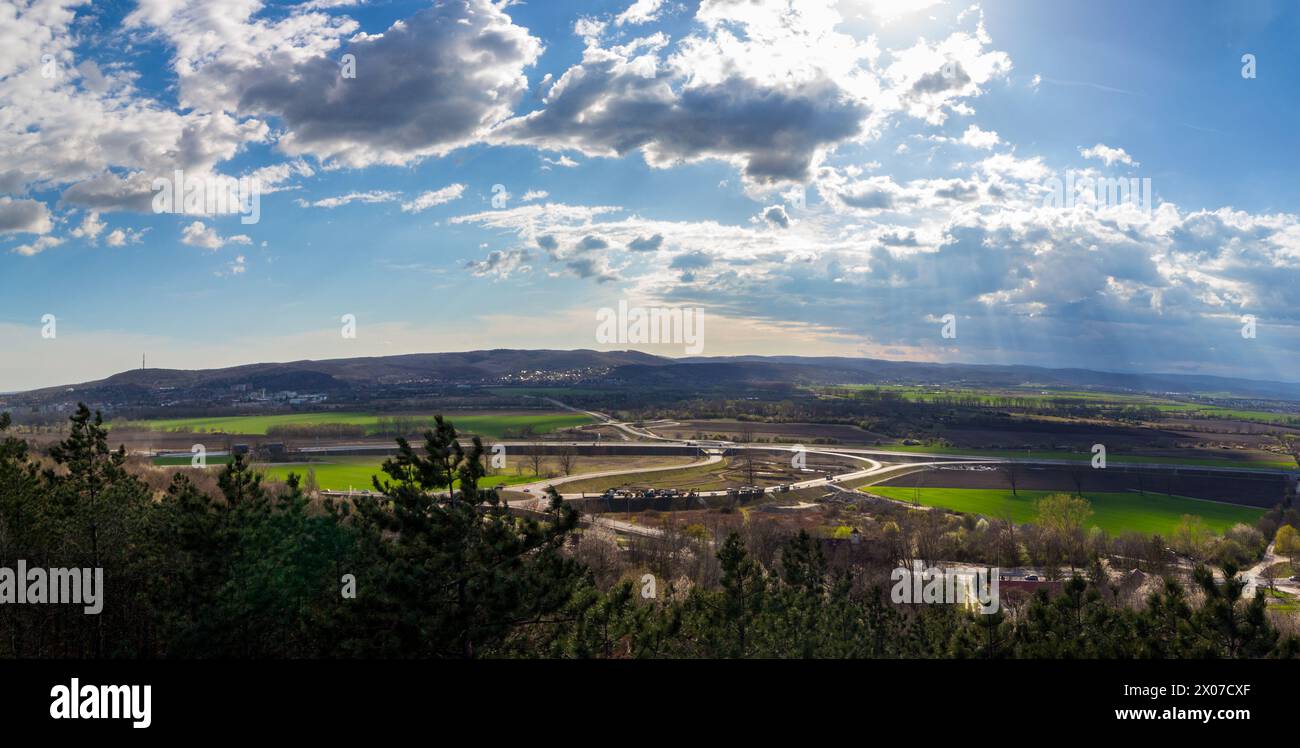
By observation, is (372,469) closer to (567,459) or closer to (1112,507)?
(567,459)

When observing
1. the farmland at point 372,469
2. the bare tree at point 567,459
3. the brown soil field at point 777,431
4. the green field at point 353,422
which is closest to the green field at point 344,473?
the farmland at point 372,469

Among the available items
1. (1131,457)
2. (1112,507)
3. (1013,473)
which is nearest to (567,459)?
(1013,473)

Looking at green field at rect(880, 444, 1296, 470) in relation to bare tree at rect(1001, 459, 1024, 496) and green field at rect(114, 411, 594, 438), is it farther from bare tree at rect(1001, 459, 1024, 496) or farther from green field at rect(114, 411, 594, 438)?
green field at rect(114, 411, 594, 438)

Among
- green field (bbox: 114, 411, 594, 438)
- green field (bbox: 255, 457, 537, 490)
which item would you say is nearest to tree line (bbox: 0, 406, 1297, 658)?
green field (bbox: 255, 457, 537, 490)

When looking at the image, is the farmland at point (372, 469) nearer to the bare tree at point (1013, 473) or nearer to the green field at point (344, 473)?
the green field at point (344, 473)
